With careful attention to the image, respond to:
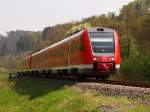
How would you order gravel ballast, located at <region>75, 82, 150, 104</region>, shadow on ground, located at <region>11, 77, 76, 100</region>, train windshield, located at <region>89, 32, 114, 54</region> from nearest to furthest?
gravel ballast, located at <region>75, 82, 150, 104</region> < train windshield, located at <region>89, 32, 114, 54</region> < shadow on ground, located at <region>11, 77, 76, 100</region>

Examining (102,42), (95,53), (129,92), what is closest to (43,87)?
(95,53)

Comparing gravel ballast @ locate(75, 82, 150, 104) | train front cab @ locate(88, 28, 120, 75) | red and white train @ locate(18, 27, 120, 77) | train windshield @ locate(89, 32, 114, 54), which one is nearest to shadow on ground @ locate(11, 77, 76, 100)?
red and white train @ locate(18, 27, 120, 77)

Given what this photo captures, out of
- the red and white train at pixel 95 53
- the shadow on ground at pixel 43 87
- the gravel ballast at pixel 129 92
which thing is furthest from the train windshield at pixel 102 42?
the gravel ballast at pixel 129 92

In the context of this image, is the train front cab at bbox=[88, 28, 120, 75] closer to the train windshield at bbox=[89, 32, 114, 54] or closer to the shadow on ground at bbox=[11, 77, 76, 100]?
the train windshield at bbox=[89, 32, 114, 54]

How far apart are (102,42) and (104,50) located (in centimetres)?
65

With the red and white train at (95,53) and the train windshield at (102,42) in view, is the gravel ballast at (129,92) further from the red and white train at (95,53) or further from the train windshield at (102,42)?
the train windshield at (102,42)

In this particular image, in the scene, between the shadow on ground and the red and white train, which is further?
the shadow on ground

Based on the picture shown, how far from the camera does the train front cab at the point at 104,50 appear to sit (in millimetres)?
27062

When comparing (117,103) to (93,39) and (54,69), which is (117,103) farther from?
(54,69)

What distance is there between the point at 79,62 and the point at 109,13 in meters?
105

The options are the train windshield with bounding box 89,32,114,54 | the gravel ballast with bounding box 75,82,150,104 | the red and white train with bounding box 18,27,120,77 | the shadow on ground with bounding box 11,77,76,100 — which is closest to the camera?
the gravel ballast with bounding box 75,82,150,104

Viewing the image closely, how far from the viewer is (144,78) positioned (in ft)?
123

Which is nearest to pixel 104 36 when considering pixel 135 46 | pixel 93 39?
pixel 93 39

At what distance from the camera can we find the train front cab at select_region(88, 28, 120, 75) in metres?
27.1
